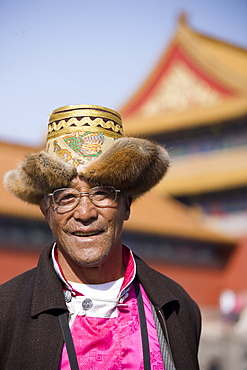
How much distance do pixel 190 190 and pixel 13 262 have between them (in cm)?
799

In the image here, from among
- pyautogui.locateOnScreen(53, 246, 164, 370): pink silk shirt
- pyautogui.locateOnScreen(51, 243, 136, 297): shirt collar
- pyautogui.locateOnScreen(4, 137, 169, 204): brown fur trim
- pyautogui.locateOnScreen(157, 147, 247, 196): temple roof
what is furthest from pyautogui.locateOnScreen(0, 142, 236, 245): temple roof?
pyautogui.locateOnScreen(53, 246, 164, 370): pink silk shirt

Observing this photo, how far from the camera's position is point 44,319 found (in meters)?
2.25

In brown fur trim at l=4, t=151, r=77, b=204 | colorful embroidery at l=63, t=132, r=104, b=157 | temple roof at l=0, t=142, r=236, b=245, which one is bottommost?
brown fur trim at l=4, t=151, r=77, b=204

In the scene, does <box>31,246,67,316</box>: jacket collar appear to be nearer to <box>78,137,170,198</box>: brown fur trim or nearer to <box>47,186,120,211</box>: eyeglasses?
<box>47,186,120,211</box>: eyeglasses

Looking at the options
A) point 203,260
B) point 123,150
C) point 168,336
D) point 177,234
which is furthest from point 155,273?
point 203,260

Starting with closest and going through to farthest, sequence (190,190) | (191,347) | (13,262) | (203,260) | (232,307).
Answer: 1. (191,347)
2. (13,262)
3. (232,307)
4. (203,260)
5. (190,190)

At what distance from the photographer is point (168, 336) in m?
2.43

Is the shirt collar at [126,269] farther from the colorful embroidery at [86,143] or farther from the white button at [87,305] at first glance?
the colorful embroidery at [86,143]

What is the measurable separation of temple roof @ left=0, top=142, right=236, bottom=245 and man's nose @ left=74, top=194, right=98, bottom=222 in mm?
9698

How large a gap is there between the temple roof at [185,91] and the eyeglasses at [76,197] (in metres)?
16.5

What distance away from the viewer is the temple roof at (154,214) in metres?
12.2

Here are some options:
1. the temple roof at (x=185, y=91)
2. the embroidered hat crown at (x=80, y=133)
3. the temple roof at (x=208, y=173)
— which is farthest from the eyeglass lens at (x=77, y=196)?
the temple roof at (x=185, y=91)

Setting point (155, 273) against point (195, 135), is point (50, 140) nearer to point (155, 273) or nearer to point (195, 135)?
point (155, 273)

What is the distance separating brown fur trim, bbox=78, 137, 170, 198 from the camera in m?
2.33
